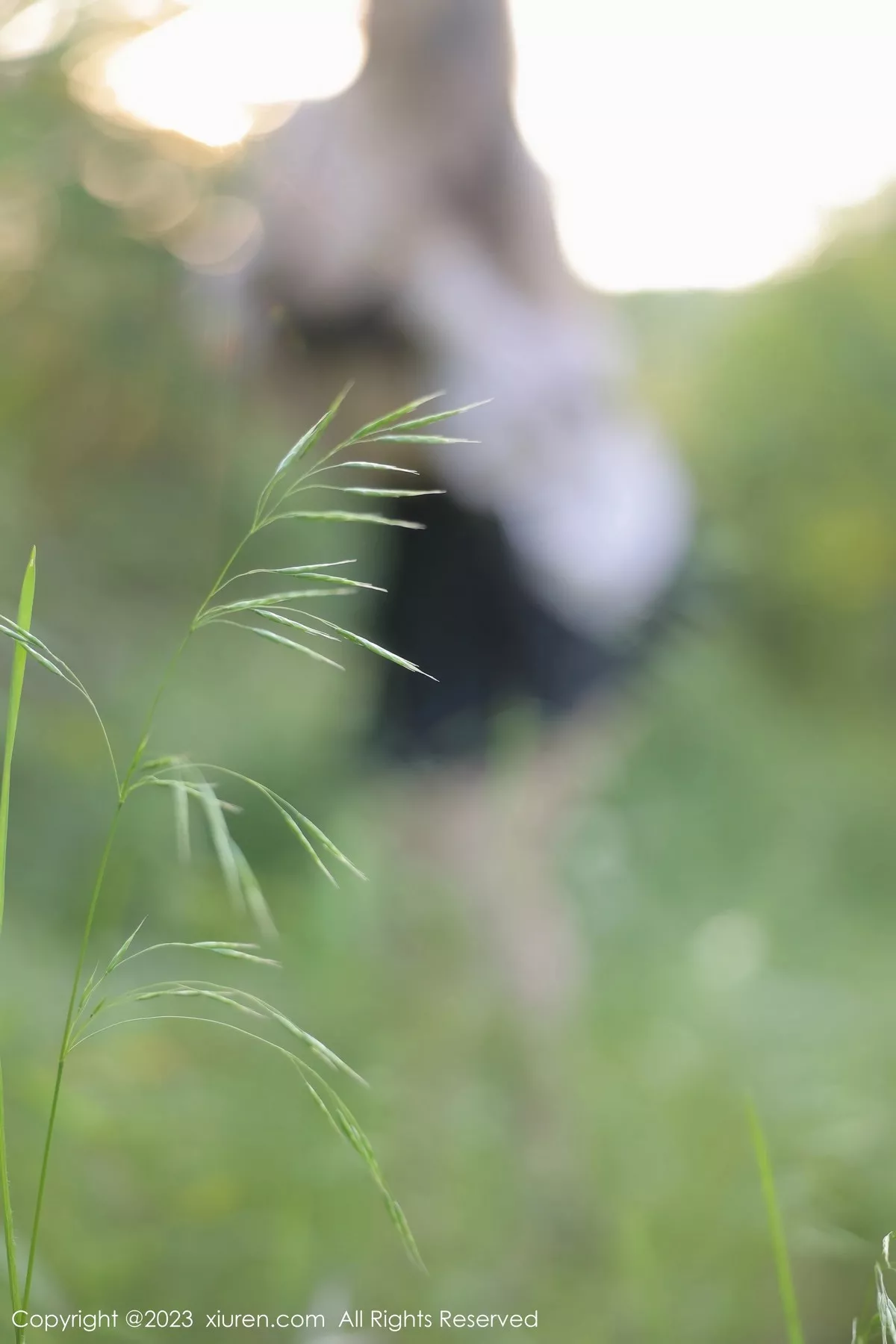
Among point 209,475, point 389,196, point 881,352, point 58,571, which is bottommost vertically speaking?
point 58,571

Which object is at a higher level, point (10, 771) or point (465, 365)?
point (465, 365)

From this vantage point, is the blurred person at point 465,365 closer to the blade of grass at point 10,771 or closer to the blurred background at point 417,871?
the blurred background at point 417,871

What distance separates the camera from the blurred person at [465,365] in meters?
1.28

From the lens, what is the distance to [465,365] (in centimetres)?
127

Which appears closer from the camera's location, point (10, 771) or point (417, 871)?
point (10, 771)

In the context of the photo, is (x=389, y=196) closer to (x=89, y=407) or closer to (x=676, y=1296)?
(x=89, y=407)

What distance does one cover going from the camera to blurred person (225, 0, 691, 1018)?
1.28 meters

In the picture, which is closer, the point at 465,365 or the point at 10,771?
the point at 10,771

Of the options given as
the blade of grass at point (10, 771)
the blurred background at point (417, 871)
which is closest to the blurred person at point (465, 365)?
the blurred background at point (417, 871)

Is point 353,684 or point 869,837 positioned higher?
point 353,684

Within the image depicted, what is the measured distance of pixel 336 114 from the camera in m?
1.31

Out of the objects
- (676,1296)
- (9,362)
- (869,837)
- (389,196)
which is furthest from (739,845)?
(9,362)

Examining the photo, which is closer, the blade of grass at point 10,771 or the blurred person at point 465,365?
the blade of grass at point 10,771

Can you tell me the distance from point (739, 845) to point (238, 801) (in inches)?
47.0
